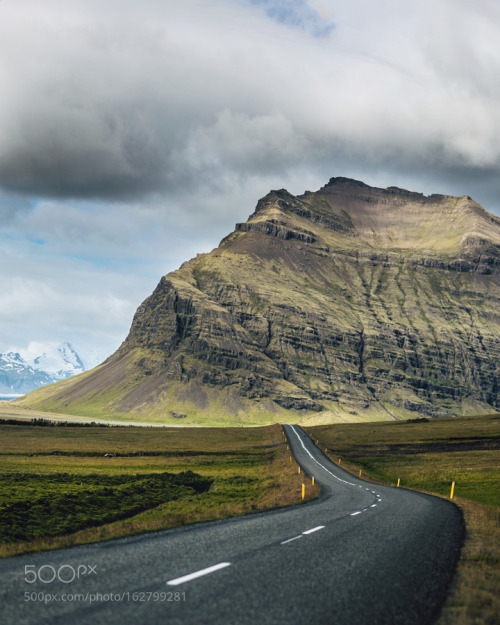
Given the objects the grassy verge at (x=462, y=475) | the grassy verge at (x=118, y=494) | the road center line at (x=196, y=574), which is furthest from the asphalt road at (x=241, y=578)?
the grassy verge at (x=118, y=494)

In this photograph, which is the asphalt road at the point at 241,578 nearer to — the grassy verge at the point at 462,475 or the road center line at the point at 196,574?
the road center line at the point at 196,574

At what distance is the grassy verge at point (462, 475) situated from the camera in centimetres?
1120

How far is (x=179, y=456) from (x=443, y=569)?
81.4m

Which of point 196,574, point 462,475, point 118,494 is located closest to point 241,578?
point 196,574

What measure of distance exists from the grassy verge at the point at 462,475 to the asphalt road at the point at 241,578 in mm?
602

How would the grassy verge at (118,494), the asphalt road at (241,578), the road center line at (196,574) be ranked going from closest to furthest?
1. the asphalt road at (241,578)
2. the road center line at (196,574)
3. the grassy verge at (118,494)

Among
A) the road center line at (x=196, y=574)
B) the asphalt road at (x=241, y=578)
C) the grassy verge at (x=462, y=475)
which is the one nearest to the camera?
the asphalt road at (x=241, y=578)

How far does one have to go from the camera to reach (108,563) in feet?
Answer: 43.2

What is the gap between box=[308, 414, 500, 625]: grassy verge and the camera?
441 inches

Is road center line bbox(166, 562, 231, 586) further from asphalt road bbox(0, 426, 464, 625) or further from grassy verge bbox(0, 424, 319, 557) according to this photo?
grassy verge bbox(0, 424, 319, 557)

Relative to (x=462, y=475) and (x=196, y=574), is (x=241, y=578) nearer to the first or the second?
(x=196, y=574)

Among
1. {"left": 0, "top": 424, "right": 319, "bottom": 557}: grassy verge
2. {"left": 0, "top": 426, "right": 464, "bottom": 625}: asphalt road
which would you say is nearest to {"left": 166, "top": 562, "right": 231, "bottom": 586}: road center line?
{"left": 0, "top": 426, "right": 464, "bottom": 625}: asphalt road

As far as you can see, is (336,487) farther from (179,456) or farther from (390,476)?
(179,456)

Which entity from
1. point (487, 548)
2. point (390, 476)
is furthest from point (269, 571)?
point (390, 476)
